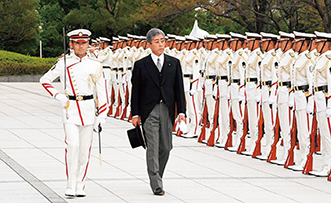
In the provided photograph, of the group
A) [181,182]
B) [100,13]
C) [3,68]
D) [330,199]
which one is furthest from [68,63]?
[100,13]

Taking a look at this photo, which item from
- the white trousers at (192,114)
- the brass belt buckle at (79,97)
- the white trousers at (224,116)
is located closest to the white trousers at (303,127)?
the white trousers at (224,116)

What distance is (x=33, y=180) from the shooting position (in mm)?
10570

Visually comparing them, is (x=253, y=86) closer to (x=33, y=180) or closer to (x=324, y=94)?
(x=324, y=94)

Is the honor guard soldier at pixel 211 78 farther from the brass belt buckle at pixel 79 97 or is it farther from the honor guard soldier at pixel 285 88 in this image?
the brass belt buckle at pixel 79 97

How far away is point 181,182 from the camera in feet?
35.0

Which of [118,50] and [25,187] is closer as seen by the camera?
[25,187]

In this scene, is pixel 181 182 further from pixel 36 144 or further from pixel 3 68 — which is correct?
pixel 3 68

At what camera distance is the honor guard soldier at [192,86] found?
16641 millimetres

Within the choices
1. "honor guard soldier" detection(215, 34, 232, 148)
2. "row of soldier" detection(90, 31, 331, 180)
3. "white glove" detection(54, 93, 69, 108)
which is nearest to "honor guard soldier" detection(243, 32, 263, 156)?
"row of soldier" detection(90, 31, 331, 180)

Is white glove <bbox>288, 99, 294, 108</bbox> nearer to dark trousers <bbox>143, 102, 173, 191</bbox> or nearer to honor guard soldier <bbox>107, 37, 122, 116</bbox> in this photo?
dark trousers <bbox>143, 102, 173, 191</bbox>

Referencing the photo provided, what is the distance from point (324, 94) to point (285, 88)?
128 centimetres

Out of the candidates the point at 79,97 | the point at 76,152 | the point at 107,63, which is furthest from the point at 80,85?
the point at 107,63

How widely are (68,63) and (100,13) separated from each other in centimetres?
3498

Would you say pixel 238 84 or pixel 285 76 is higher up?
pixel 285 76
